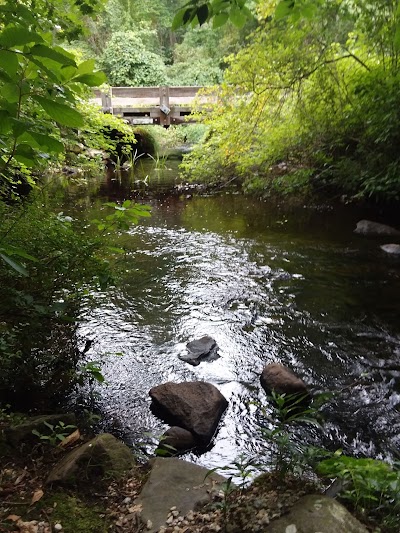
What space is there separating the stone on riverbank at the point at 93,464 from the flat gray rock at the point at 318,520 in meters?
1.15

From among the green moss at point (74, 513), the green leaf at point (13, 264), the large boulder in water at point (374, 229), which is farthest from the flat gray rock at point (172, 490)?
the large boulder in water at point (374, 229)

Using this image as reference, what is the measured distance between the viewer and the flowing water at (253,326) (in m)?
3.33

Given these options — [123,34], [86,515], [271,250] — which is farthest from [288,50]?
[123,34]

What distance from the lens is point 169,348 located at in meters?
4.44

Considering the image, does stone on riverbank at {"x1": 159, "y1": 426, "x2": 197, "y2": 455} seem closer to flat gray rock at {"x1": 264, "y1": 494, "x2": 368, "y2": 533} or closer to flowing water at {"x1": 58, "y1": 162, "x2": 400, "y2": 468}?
flowing water at {"x1": 58, "y1": 162, "x2": 400, "y2": 468}

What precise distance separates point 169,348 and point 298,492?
2781 mm

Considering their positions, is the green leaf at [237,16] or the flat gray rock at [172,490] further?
the flat gray rock at [172,490]

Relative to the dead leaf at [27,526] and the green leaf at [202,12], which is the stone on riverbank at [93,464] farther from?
the green leaf at [202,12]

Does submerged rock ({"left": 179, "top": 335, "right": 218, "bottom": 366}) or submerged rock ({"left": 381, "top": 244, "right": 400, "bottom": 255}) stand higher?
submerged rock ({"left": 381, "top": 244, "right": 400, "bottom": 255})

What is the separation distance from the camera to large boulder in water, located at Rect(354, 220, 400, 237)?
8.13m

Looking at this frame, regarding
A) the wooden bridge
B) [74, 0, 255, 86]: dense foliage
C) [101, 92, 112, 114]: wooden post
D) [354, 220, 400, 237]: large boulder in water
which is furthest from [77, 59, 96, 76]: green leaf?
[74, 0, 255, 86]: dense foliage

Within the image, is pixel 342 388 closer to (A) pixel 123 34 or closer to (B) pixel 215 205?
(B) pixel 215 205

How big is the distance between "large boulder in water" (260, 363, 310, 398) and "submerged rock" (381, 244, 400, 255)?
442 centimetres

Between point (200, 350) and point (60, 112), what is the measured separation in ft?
11.8
